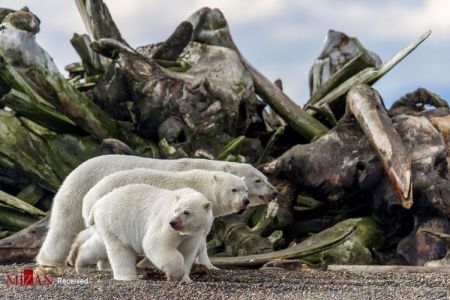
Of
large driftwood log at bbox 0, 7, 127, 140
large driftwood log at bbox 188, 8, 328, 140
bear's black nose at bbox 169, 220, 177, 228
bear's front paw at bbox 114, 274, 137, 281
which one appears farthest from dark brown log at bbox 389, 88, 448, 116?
bear's black nose at bbox 169, 220, 177, 228

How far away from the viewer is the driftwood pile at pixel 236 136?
1348cm

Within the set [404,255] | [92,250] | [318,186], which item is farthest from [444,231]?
[92,250]

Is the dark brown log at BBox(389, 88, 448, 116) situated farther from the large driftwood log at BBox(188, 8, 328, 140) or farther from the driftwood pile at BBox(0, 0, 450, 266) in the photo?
the large driftwood log at BBox(188, 8, 328, 140)

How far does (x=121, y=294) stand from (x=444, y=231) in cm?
732

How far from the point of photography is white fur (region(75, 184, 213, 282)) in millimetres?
8289

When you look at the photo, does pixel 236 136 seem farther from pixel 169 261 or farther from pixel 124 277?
pixel 169 261

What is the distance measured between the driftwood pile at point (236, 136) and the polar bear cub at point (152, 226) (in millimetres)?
3800

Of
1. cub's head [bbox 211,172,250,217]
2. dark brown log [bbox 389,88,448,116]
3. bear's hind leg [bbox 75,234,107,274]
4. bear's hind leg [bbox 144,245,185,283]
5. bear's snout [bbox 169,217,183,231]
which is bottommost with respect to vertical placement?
dark brown log [bbox 389,88,448,116]

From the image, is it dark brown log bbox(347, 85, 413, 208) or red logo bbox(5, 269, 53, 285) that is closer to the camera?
red logo bbox(5, 269, 53, 285)

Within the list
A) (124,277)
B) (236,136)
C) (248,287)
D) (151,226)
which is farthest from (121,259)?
(236,136)

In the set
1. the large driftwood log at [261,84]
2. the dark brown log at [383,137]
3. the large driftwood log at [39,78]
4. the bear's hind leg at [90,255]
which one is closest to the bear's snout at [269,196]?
the dark brown log at [383,137]

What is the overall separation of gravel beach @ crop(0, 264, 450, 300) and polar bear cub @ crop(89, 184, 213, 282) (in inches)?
9.4

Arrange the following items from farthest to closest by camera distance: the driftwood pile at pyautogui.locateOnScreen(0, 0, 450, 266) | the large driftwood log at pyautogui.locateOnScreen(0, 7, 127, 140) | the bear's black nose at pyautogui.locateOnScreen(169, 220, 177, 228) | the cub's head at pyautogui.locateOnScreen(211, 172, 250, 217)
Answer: the large driftwood log at pyautogui.locateOnScreen(0, 7, 127, 140), the driftwood pile at pyautogui.locateOnScreen(0, 0, 450, 266), the cub's head at pyautogui.locateOnScreen(211, 172, 250, 217), the bear's black nose at pyautogui.locateOnScreen(169, 220, 177, 228)

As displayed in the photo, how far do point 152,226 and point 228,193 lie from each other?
1.44 meters
